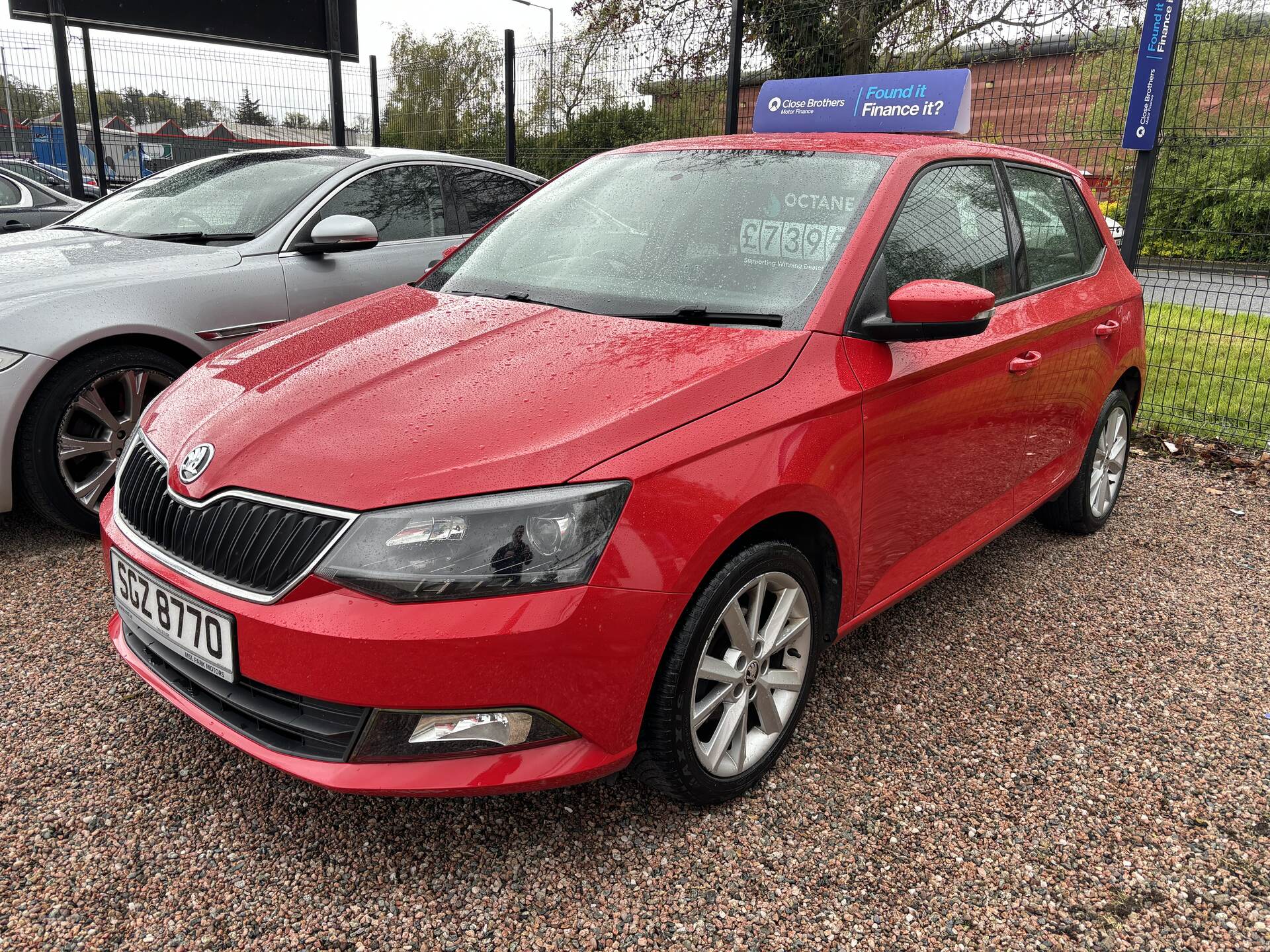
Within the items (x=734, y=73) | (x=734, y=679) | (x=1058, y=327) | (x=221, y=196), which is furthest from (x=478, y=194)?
(x=734, y=679)

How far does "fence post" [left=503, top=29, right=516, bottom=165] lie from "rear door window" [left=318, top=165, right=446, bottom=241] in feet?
14.1

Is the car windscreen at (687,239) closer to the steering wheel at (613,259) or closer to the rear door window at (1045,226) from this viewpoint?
the steering wheel at (613,259)

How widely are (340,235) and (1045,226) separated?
289cm

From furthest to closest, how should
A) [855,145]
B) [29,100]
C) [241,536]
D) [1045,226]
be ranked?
[29,100]
[1045,226]
[855,145]
[241,536]

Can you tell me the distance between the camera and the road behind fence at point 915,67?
5.47m

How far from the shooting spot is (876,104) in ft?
15.9

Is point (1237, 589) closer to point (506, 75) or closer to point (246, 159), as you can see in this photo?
point (246, 159)

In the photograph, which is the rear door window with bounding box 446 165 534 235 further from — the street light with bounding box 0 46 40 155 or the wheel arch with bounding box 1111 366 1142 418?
the street light with bounding box 0 46 40 155

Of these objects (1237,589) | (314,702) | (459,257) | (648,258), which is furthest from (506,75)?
(314,702)

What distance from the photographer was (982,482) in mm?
3162

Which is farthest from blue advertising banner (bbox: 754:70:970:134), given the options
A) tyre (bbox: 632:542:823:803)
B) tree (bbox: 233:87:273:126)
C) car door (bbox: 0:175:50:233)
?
Result: tree (bbox: 233:87:273:126)

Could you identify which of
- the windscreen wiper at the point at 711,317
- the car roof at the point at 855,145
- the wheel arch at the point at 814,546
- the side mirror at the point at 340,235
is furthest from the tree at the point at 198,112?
the wheel arch at the point at 814,546

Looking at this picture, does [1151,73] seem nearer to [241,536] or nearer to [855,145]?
[855,145]

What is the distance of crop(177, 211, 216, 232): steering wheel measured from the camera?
14.9 feet
